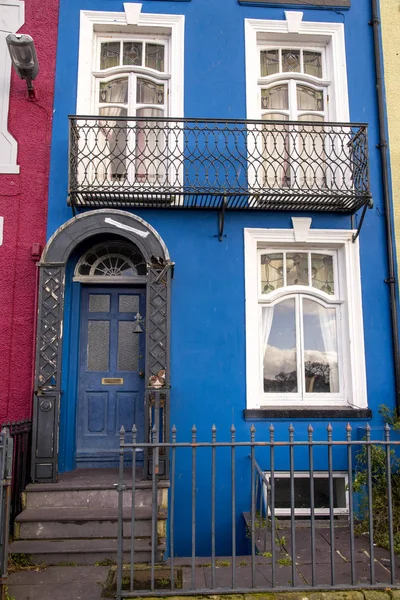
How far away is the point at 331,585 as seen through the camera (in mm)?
3896

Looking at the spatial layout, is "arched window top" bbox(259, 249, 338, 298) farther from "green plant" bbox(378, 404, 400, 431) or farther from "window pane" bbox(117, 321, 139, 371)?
"window pane" bbox(117, 321, 139, 371)

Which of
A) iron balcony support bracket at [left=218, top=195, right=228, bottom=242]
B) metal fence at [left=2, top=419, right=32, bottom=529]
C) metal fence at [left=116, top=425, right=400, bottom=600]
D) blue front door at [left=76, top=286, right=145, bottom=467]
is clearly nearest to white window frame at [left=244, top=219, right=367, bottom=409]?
iron balcony support bracket at [left=218, top=195, right=228, bottom=242]

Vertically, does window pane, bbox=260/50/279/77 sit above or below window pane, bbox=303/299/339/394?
above

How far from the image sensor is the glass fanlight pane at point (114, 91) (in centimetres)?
761

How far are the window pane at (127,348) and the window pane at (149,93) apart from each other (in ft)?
11.8

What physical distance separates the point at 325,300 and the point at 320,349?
75 centimetres

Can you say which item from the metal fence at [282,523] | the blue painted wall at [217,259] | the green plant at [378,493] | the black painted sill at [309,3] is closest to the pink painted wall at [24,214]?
the blue painted wall at [217,259]

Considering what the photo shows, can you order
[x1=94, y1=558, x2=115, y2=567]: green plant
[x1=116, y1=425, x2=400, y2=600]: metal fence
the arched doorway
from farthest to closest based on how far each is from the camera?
1. the arched doorway
2. [x1=94, y1=558, x2=115, y2=567]: green plant
3. [x1=116, y1=425, x2=400, y2=600]: metal fence

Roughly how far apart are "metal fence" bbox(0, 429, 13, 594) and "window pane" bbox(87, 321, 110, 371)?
2.69 meters

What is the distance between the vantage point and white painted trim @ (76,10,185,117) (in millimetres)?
7285

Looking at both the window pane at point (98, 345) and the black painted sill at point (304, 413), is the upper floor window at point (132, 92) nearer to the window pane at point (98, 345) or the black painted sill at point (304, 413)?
the window pane at point (98, 345)

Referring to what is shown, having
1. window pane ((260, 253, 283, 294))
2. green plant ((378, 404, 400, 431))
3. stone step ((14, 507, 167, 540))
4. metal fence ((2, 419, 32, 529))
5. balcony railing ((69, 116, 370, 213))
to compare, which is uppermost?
balcony railing ((69, 116, 370, 213))

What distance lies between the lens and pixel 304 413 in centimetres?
659

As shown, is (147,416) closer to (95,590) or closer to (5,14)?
(95,590)
